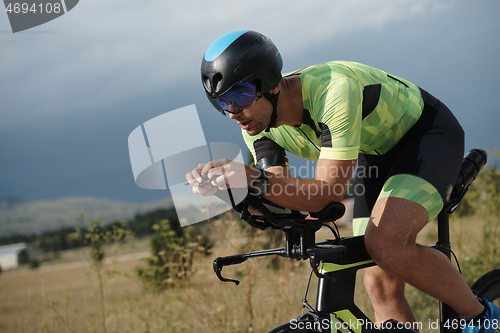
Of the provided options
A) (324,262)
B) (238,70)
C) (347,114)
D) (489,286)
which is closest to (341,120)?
(347,114)

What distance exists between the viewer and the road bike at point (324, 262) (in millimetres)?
1843

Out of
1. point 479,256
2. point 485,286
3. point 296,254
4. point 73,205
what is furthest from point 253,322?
point 73,205

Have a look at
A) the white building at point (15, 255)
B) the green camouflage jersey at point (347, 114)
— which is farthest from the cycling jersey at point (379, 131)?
the white building at point (15, 255)

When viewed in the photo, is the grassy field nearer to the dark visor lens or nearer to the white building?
the dark visor lens

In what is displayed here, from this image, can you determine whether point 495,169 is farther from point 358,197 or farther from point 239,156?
point 239,156

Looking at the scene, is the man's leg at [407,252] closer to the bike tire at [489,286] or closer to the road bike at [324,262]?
the road bike at [324,262]

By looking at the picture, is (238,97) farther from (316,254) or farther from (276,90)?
(316,254)

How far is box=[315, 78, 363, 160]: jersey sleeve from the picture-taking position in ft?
6.23

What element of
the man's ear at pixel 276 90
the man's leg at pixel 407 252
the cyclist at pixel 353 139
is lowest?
the man's leg at pixel 407 252

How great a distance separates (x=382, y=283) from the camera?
2.72 meters

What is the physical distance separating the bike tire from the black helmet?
68.0 inches

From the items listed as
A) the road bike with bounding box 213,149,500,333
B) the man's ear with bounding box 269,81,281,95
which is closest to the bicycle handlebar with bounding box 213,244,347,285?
the road bike with bounding box 213,149,500,333

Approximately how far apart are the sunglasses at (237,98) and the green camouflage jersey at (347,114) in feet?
1.02

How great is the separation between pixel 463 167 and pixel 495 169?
3.80 metres
